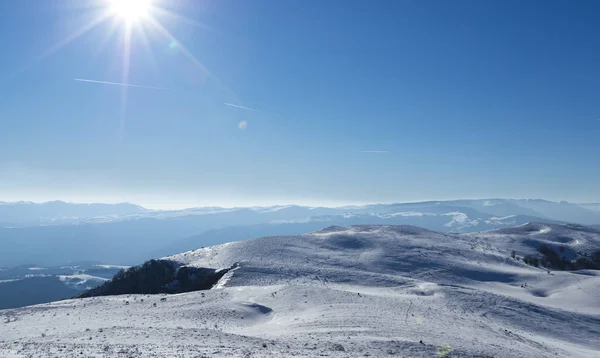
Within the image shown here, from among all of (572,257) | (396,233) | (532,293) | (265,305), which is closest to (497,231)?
(572,257)

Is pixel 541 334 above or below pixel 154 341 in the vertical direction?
below

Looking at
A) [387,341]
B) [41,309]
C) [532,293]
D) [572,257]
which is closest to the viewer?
[387,341]

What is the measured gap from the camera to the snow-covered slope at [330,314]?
16.5 m

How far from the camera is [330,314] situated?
80.2ft

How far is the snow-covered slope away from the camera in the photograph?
16.5 m

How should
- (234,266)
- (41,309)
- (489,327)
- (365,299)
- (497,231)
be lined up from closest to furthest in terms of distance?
1. (489,327)
2. (41,309)
3. (365,299)
4. (234,266)
5. (497,231)

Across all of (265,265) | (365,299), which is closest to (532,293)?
(365,299)

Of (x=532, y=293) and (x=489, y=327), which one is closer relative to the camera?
(x=489, y=327)

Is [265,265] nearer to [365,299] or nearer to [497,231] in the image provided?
[365,299]

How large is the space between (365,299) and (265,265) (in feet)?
62.5

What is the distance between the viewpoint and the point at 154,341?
53.8 feet

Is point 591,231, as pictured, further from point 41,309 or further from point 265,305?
point 41,309

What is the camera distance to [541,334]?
27438 mm

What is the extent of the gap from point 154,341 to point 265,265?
30.6 metres
